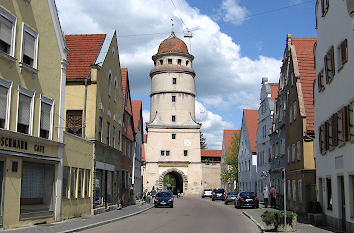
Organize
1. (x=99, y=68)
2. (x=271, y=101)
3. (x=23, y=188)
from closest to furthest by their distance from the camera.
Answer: (x=23, y=188) < (x=99, y=68) < (x=271, y=101)

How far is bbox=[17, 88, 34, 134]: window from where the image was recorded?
688 inches

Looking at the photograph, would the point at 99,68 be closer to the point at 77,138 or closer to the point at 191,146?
the point at 77,138

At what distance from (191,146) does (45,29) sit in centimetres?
5783

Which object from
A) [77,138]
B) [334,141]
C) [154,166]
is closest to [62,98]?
[77,138]

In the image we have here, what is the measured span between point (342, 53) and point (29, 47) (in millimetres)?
12837

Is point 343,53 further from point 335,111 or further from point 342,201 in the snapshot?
point 342,201

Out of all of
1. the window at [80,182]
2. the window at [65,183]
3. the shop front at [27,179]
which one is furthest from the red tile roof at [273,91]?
the shop front at [27,179]

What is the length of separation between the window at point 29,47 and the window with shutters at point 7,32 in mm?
843

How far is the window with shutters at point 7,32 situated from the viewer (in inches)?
633

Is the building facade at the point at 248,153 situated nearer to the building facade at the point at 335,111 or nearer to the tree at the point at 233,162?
the tree at the point at 233,162

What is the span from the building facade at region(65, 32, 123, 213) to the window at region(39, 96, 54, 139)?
3611 mm

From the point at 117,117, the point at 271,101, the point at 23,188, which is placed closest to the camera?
the point at 23,188

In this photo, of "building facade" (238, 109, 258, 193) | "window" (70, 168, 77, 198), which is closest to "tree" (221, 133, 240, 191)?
"building facade" (238, 109, 258, 193)

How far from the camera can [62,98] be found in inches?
840
